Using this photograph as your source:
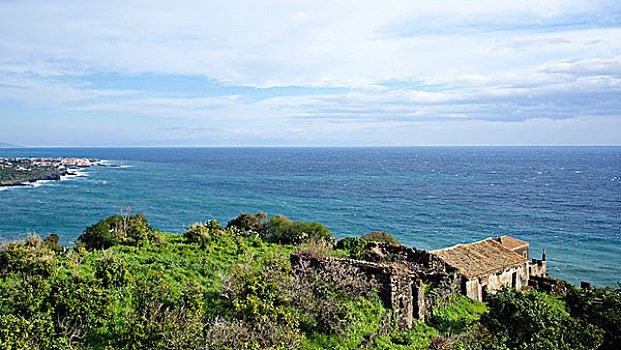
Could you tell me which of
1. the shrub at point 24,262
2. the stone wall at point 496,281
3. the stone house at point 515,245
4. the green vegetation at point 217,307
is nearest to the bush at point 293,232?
Answer: the green vegetation at point 217,307

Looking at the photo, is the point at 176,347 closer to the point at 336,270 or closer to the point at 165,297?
the point at 165,297

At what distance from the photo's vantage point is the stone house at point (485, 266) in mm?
24645

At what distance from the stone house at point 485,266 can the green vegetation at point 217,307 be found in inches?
105

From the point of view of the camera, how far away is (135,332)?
11852 mm

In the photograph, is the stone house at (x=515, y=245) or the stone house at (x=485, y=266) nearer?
the stone house at (x=485, y=266)

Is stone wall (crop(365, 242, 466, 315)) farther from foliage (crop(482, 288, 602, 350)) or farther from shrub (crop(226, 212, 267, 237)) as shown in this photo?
shrub (crop(226, 212, 267, 237))

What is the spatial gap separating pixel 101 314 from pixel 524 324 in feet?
56.8

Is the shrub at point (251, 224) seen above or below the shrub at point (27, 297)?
below

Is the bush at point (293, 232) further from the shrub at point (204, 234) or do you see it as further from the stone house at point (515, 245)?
the stone house at point (515, 245)

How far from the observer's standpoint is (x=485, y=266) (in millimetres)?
27906

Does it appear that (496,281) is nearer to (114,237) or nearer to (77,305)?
(114,237)

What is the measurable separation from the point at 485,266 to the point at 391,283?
13.9 meters

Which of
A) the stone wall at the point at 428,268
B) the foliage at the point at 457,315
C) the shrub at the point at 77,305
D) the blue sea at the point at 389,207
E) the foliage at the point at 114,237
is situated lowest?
the blue sea at the point at 389,207

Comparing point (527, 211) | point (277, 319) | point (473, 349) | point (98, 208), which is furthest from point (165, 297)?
point (527, 211)
